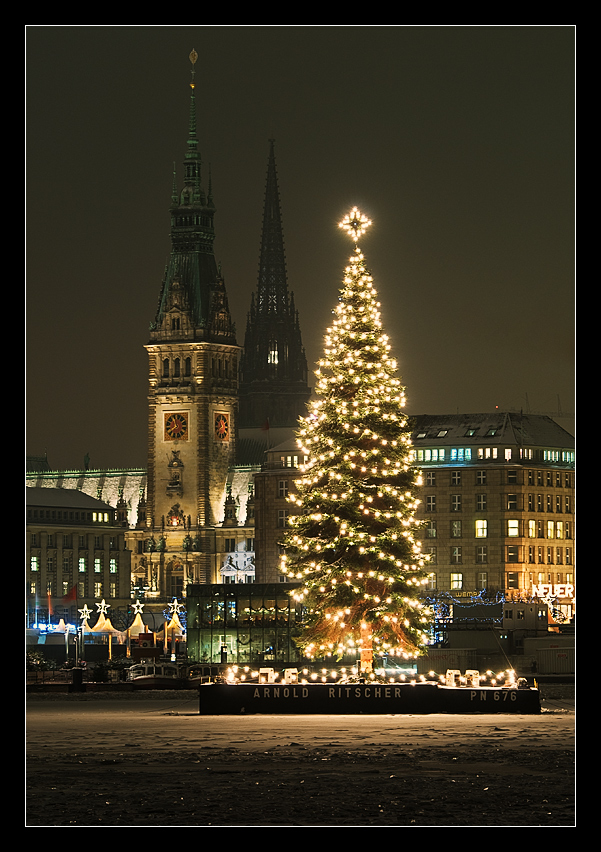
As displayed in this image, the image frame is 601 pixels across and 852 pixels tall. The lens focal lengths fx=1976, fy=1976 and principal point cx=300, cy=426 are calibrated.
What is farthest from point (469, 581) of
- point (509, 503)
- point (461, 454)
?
point (461, 454)

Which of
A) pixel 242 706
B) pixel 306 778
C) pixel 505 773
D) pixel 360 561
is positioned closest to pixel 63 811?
pixel 306 778

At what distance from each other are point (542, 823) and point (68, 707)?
42.9 meters

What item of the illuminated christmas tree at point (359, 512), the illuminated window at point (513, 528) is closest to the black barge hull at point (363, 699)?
the illuminated christmas tree at point (359, 512)

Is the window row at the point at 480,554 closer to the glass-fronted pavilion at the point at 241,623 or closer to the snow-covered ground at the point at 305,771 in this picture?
the glass-fronted pavilion at the point at 241,623

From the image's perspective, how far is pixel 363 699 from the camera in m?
58.2

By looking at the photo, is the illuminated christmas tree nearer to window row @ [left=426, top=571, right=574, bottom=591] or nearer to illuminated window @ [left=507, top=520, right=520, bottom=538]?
window row @ [left=426, top=571, right=574, bottom=591]

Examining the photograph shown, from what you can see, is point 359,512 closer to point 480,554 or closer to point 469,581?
point 469,581

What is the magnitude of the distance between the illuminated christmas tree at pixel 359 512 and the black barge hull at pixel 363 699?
6.75 meters

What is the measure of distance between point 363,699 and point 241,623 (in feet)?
274

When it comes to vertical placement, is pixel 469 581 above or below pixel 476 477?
below
